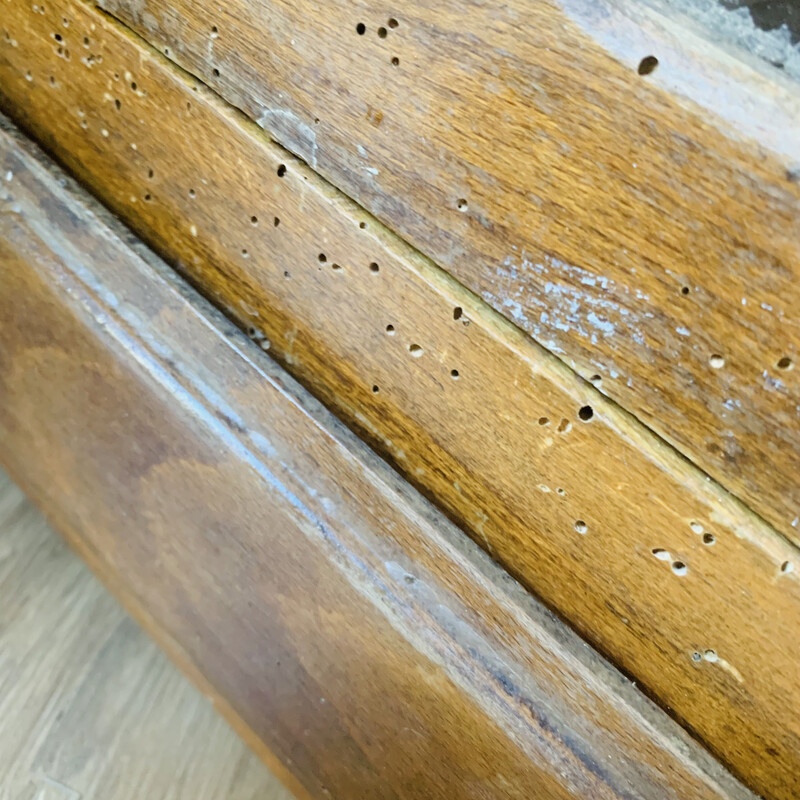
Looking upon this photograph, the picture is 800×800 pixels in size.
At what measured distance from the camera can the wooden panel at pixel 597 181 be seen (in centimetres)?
33

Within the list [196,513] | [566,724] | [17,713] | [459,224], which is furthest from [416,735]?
[17,713]

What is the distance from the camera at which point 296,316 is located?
54 centimetres

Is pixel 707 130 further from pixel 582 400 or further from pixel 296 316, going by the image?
pixel 296 316

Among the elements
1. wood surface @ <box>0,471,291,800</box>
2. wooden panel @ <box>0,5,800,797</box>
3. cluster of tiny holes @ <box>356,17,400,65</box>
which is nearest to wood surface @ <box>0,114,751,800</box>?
wooden panel @ <box>0,5,800,797</box>

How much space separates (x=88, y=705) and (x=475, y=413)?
607 millimetres

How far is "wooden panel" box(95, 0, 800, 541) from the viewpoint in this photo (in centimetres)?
33

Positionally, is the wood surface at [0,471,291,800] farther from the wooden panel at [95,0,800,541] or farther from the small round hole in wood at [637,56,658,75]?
the small round hole in wood at [637,56,658,75]

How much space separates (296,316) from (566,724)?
34cm

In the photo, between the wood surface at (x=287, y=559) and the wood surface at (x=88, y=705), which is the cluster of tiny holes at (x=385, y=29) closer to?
the wood surface at (x=287, y=559)

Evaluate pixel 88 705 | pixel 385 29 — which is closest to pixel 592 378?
pixel 385 29

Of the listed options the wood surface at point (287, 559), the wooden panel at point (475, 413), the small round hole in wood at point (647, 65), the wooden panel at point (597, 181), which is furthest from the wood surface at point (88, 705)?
the small round hole in wood at point (647, 65)

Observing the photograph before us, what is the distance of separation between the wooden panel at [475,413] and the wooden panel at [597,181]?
2 cm

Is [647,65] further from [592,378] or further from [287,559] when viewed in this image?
[287,559]

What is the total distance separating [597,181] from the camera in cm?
37
